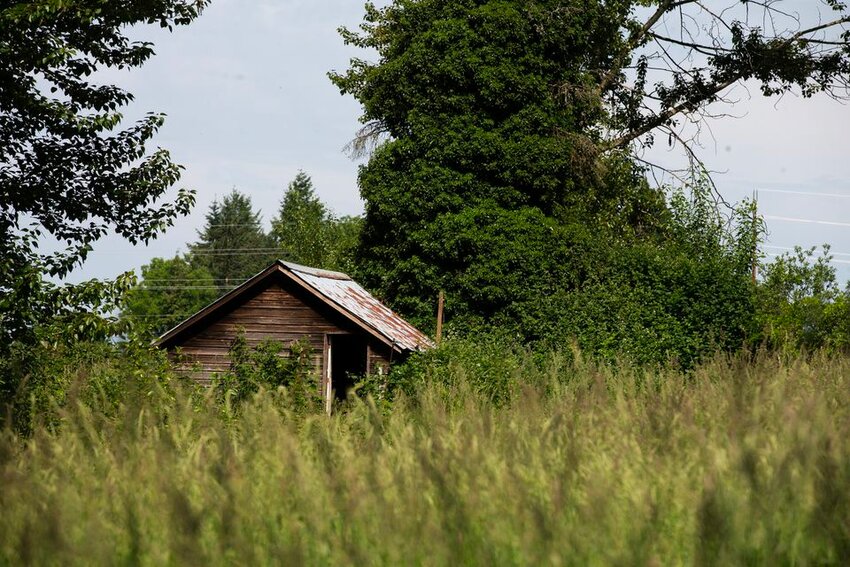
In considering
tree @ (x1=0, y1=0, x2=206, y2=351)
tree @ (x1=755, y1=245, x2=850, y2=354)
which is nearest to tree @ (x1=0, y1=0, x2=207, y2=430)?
tree @ (x1=0, y1=0, x2=206, y2=351)

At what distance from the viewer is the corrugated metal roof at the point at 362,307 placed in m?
21.1

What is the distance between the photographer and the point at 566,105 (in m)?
27.4

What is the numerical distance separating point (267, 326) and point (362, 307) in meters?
2.52

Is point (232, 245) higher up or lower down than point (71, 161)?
higher up

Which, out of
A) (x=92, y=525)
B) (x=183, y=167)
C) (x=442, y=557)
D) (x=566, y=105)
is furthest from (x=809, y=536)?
(x=566, y=105)

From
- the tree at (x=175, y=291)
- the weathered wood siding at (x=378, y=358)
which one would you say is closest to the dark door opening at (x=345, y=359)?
the weathered wood siding at (x=378, y=358)

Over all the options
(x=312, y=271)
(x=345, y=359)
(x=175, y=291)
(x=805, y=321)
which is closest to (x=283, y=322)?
(x=312, y=271)

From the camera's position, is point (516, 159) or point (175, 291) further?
point (175, 291)

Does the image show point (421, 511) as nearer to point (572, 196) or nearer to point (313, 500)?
point (313, 500)

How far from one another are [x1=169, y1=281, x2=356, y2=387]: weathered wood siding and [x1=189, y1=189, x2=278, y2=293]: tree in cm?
6710

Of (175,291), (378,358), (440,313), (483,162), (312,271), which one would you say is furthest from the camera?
(175,291)

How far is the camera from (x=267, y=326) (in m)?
23.2

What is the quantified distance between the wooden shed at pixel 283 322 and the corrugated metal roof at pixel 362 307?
0.12ft

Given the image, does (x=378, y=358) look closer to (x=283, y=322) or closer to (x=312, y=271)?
(x=283, y=322)
